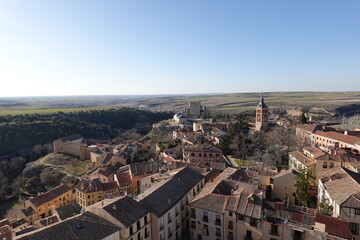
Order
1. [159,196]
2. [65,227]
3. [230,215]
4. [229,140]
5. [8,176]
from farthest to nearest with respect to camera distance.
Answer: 1. [8,176]
2. [229,140]
3. [159,196]
4. [230,215]
5. [65,227]

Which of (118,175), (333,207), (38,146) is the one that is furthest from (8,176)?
(333,207)

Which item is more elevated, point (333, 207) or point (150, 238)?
point (333, 207)

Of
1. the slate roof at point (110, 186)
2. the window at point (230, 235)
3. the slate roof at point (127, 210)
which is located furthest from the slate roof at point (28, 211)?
the window at point (230, 235)

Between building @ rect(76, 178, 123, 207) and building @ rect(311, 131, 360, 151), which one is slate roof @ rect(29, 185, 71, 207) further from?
building @ rect(311, 131, 360, 151)

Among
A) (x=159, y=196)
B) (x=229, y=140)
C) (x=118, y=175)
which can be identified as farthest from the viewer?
(x=229, y=140)

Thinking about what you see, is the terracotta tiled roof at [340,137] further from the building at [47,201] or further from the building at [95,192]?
the building at [47,201]

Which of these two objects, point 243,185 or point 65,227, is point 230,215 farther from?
point 65,227

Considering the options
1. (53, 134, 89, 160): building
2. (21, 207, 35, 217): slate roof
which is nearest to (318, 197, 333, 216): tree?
(21, 207, 35, 217): slate roof
